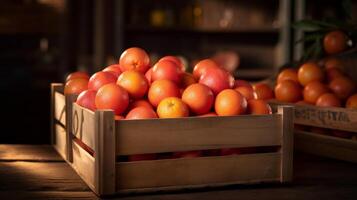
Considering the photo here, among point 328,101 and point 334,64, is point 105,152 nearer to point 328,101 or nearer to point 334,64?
point 328,101

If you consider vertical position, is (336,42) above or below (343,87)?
above

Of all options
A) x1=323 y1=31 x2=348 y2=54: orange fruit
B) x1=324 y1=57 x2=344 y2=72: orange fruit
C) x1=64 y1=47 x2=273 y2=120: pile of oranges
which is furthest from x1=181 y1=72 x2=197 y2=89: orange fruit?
x1=323 y1=31 x2=348 y2=54: orange fruit

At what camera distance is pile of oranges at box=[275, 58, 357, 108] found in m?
1.61

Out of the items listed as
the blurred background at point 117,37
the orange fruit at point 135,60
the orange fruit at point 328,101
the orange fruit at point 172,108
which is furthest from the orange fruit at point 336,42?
the blurred background at point 117,37

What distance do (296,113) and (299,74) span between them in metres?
0.22

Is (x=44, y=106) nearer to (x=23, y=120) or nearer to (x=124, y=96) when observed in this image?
(x=23, y=120)

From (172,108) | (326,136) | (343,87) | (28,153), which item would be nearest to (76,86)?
(28,153)

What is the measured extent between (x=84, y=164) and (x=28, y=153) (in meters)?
0.35

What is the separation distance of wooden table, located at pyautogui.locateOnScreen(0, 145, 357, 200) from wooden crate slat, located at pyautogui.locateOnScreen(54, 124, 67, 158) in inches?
1.1

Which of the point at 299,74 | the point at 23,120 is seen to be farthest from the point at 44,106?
the point at 299,74

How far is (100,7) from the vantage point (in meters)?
4.74

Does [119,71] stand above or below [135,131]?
above

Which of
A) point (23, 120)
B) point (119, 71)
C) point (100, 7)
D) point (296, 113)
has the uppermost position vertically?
point (100, 7)

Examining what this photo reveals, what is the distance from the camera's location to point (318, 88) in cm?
167
